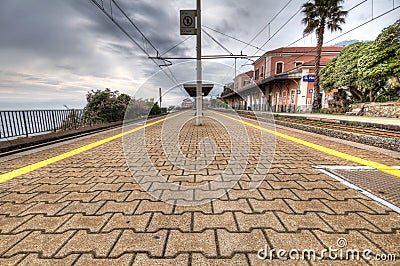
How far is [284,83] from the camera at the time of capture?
28422mm

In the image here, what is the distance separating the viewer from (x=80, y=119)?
912 centimetres

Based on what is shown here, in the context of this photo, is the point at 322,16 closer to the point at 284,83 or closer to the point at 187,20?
the point at 284,83

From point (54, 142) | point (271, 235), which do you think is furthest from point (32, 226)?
point (54, 142)

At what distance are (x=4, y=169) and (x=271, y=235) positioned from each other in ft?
13.9

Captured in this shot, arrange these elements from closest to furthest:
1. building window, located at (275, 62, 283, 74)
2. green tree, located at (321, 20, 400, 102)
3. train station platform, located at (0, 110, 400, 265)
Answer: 1. train station platform, located at (0, 110, 400, 265)
2. green tree, located at (321, 20, 400, 102)
3. building window, located at (275, 62, 283, 74)

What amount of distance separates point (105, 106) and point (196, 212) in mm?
11177

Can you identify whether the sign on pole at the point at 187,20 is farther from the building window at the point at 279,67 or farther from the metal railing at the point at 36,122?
the building window at the point at 279,67

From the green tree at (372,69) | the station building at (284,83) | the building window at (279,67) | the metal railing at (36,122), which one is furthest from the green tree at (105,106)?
the building window at (279,67)

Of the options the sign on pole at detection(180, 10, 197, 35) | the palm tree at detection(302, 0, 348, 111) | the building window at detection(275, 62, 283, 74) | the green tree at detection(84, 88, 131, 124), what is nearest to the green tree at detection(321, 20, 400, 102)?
the palm tree at detection(302, 0, 348, 111)

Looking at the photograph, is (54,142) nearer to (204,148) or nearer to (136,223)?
(204,148)

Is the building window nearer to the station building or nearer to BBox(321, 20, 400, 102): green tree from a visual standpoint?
the station building

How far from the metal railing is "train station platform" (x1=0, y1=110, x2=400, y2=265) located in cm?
286

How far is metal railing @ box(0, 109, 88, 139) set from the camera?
5520 millimetres

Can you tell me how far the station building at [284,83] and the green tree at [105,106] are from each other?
10.7m
